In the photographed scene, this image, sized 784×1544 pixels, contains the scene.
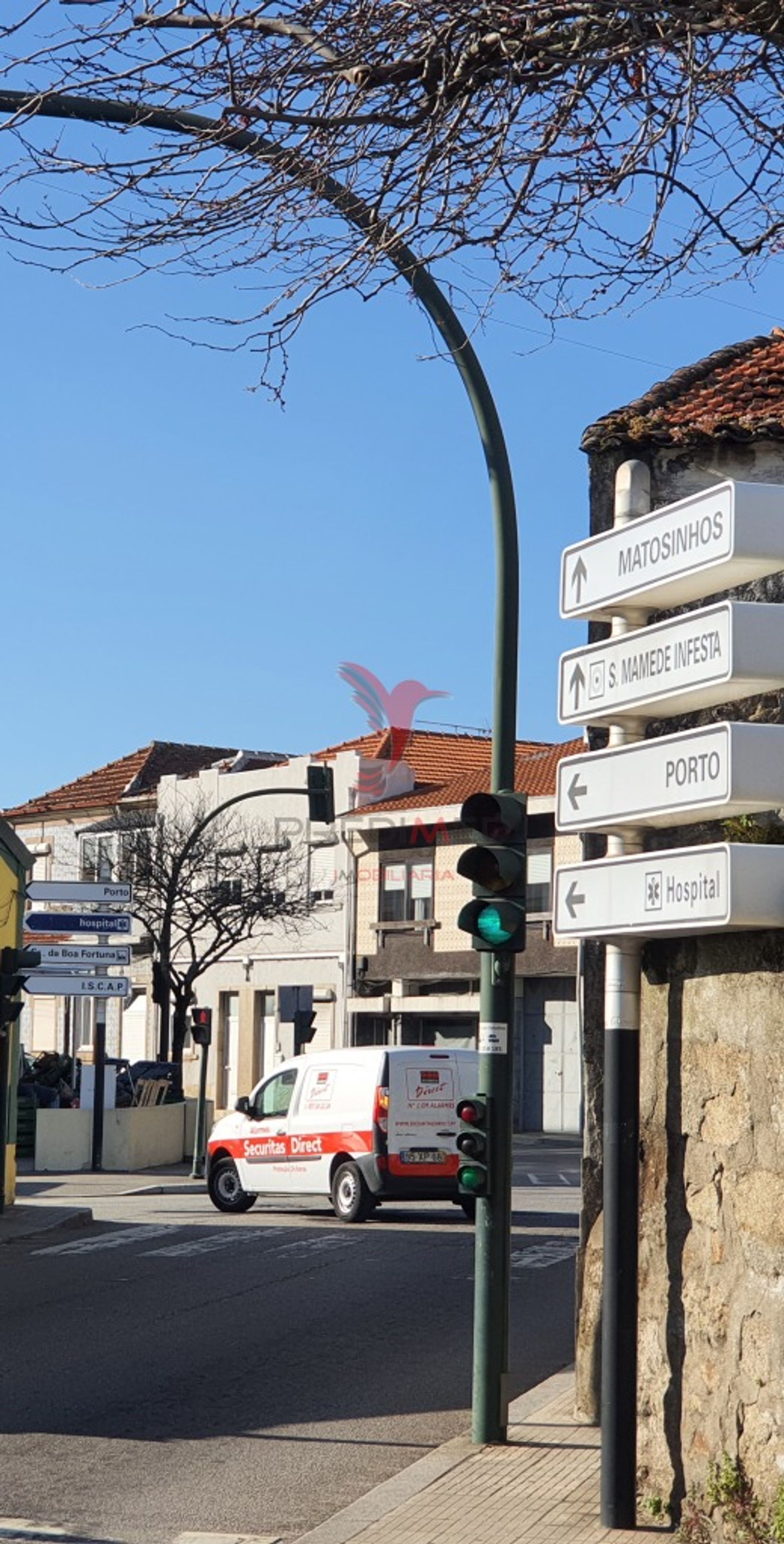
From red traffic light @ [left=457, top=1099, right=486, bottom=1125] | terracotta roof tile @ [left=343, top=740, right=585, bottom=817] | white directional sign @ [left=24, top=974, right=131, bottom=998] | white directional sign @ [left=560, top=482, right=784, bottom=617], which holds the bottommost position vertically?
red traffic light @ [left=457, top=1099, right=486, bottom=1125]

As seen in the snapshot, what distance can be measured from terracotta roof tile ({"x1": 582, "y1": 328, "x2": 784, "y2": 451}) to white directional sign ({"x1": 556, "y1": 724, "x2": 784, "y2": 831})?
3264 mm

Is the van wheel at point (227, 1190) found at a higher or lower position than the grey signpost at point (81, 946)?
lower

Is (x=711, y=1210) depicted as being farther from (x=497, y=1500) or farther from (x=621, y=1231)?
(x=497, y=1500)

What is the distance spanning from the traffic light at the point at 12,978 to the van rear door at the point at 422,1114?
163 inches

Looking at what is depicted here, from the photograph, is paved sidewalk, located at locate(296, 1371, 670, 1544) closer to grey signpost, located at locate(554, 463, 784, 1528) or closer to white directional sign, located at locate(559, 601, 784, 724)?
grey signpost, located at locate(554, 463, 784, 1528)

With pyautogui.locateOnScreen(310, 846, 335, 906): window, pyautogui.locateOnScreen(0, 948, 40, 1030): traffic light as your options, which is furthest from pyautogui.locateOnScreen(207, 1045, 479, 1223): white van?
pyautogui.locateOnScreen(310, 846, 335, 906): window

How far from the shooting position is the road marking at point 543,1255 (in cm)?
1744

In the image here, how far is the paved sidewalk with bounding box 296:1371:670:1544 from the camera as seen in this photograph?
758cm

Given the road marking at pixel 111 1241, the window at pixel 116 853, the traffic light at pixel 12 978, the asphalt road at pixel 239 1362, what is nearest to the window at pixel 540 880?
the window at pixel 116 853

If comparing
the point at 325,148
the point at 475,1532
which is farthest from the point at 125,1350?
the point at 325,148

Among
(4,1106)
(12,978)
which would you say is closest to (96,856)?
(4,1106)

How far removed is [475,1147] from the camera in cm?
972

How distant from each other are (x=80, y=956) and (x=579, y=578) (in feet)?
66.9
